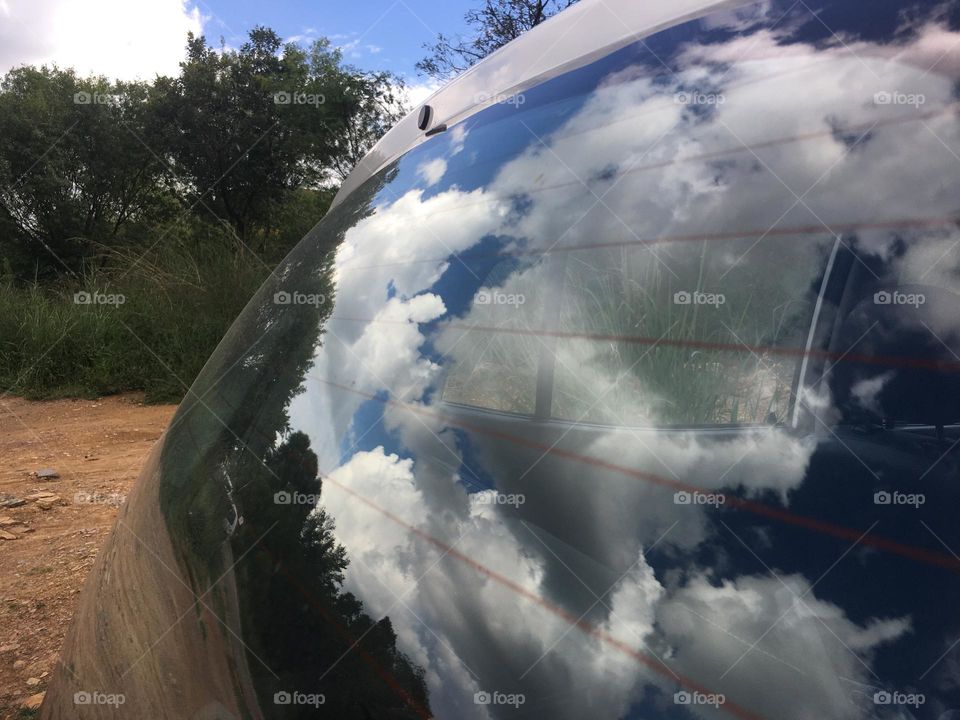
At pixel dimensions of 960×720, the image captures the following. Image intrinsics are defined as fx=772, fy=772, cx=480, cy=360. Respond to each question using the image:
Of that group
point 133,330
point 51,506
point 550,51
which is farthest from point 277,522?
point 133,330

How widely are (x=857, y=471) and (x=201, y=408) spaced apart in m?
0.98

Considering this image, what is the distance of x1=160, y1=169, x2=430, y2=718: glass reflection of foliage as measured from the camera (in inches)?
30.4

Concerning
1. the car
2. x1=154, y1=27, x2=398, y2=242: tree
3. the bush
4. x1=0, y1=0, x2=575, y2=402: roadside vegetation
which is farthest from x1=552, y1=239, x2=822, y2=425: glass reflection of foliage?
x1=154, y1=27, x2=398, y2=242: tree

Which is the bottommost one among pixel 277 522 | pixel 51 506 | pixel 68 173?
pixel 51 506

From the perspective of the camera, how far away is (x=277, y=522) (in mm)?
909

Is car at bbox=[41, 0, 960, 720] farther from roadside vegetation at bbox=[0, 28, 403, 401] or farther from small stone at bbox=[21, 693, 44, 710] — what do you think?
roadside vegetation at bbox=[0, 28, 403, 401]

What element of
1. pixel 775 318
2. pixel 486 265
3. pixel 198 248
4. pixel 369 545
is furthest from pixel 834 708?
pixel 198 248

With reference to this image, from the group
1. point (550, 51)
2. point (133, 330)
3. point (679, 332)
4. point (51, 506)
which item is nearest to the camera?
point (679, 332)

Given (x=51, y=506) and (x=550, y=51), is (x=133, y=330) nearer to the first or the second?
(x=51, y=506)

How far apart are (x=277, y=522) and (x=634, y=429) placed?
1.41 feet

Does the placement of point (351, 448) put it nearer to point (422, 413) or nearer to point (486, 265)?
point (422, 413)

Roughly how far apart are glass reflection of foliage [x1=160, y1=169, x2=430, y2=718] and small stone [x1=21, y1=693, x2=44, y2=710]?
8.44 feet

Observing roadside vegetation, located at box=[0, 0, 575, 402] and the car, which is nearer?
the car

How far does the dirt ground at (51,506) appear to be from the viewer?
3607 millimetres
